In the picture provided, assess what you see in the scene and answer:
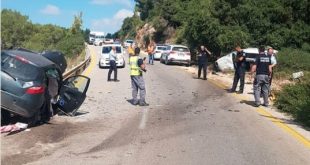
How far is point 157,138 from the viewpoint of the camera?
10.2 metres

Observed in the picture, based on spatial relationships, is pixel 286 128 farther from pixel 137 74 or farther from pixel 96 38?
pixel 96 38

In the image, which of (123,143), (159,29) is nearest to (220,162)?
(123,143)

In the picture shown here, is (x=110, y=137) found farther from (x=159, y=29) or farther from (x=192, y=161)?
(x=159, y=29)

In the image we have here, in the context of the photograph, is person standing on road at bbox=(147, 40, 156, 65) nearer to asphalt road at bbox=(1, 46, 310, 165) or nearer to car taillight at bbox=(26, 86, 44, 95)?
asphalt road at bbox=(1, 46, 310, 165)

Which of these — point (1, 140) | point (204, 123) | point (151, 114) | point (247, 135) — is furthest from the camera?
point (151, 114)

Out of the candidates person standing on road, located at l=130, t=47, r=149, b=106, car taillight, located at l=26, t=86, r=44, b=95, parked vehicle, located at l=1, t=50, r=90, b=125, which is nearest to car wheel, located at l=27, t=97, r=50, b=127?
parked vehicle, located at l=1, t=50, r=90, b=125

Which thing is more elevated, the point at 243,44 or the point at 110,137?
the point at 243,44

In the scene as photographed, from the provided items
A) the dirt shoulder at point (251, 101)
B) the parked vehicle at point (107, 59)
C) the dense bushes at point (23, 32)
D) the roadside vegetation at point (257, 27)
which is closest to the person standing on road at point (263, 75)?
the dirt shoulder at point (251, 101)

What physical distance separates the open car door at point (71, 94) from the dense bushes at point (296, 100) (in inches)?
222

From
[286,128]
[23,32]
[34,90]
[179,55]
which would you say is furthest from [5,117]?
[23,32]

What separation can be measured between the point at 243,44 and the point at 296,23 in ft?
11.7

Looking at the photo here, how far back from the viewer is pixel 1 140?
9.46m

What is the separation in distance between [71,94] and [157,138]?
9.37 ft

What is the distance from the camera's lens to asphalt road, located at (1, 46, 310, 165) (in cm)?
842
